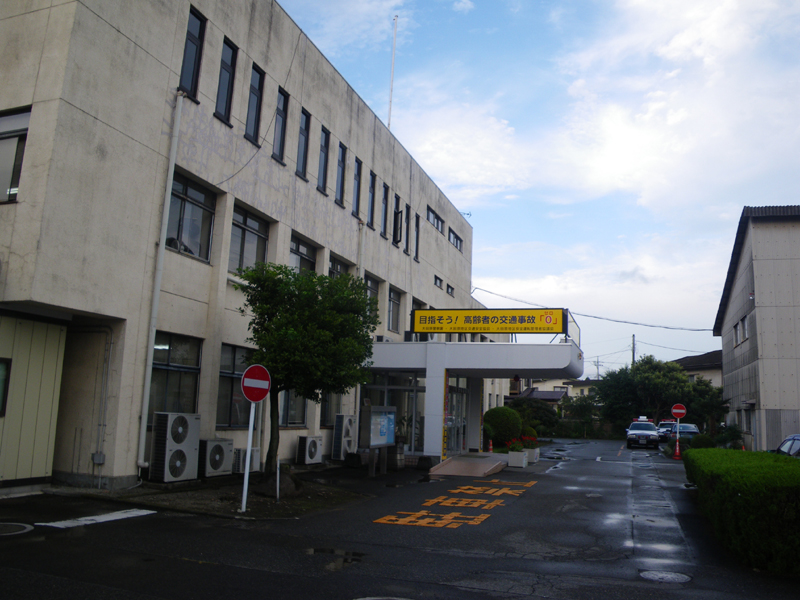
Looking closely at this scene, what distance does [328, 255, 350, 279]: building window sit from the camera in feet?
71.3

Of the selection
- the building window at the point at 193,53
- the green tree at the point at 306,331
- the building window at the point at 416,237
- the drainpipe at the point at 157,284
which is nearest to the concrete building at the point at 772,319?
the building window at the point at 416,237

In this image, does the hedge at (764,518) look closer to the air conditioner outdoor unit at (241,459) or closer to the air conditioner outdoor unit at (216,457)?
the air conditioner outdoor unit at (216,457)

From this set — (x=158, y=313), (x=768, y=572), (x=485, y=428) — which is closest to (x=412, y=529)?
(x=768, y=572)

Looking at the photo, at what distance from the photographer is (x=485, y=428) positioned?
103 ft

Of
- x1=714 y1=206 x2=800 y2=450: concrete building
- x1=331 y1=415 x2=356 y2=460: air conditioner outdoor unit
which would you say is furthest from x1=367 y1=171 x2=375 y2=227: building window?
x1=714 y1=206 x2=800 y2=450: concrete building

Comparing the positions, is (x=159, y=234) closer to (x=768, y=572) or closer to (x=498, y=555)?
(x=498, y=555)

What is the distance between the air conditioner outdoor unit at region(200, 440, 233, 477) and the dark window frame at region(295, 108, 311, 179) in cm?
870

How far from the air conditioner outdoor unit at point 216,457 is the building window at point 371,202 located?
11.7 m

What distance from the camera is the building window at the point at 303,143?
19484 millimetres

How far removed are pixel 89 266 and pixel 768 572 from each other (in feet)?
37.9

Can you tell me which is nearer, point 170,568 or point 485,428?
point 170,568

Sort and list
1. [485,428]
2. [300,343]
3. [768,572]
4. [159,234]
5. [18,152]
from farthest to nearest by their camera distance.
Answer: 1. [485,428]
2. [159,234]
3. [300,343]
4. [18,152]
5. [768,572]

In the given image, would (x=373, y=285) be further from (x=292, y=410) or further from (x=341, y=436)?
(x=292, y=410)

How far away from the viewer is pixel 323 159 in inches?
827
